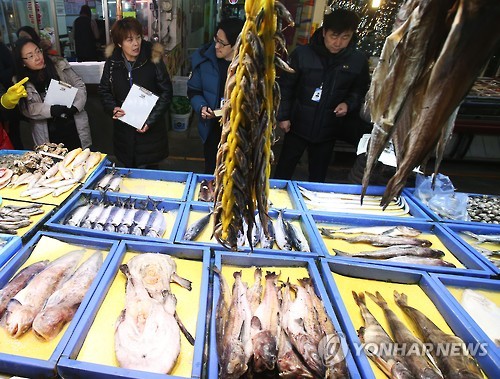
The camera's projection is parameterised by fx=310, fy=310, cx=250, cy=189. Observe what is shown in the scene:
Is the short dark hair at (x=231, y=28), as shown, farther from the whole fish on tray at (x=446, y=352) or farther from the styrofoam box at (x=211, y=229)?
the whole fish on tray at (x=446, y=352)

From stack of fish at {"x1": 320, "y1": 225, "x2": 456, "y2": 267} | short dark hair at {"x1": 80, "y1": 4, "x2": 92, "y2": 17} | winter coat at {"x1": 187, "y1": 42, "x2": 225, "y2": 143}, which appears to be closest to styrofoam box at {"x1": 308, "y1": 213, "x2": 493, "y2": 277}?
stack of fish at {"x1": 320, "y1": 225, "x2": 456, "y2": 267}

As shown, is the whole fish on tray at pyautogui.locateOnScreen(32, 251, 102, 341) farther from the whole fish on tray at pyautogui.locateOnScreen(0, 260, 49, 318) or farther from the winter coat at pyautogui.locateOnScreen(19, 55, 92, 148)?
the winter coat at pyautogui.locateOnScreen(19, 55, 92, 148)

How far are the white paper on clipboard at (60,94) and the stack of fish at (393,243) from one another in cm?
377

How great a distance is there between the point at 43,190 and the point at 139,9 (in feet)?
19.0

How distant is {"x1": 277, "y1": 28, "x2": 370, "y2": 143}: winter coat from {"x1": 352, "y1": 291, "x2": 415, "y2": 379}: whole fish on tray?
289 cm

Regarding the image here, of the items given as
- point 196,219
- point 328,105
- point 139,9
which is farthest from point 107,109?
point 139,9

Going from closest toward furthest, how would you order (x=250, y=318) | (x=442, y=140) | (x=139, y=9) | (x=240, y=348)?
1. (x=442, y=140)
2. (x=240, y=348)
3. (x=250, y=318)
4. (x=139, y=9)

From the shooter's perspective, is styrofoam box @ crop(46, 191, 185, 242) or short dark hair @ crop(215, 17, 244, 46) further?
short dark hair @ crop(215, 17, 244, 46)

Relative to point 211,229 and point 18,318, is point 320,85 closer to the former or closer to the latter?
point 211,229

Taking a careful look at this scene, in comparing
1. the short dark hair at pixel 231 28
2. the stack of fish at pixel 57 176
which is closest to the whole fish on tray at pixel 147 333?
the stack of fish at pixel 57 176

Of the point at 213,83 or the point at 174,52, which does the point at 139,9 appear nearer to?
the point at 174,52

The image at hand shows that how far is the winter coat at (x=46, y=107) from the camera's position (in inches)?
165

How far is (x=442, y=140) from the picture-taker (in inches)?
35.5

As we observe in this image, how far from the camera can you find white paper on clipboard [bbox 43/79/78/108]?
4.11 meters
